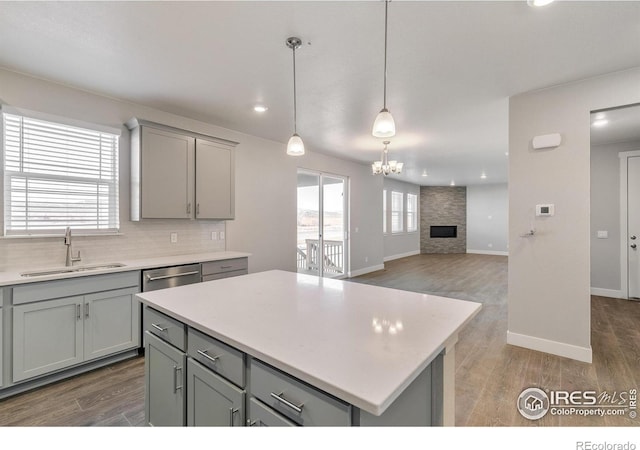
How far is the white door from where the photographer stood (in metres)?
4.75

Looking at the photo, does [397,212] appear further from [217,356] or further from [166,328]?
[217,356]

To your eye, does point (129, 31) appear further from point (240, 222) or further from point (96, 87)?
point (240, 222)

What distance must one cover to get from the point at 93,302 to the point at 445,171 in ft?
26.1

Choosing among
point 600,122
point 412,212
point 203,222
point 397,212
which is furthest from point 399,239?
point 203,222

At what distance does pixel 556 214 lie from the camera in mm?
2918

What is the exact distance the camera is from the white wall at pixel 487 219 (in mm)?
10516

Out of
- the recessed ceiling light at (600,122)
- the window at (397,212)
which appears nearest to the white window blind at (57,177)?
the recessed ceiling light at (600,122)

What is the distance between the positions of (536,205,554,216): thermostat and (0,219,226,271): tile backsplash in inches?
A: 147

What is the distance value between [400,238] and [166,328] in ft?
30.7

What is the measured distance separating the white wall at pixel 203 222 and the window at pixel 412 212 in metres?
4.13

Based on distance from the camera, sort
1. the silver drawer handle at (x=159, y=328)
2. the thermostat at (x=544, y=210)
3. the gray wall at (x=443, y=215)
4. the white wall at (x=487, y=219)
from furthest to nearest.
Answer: the gray wall at (x=443, y=215) < the white wall at (x=487, y=219) < the thermostat at (x=544, y=210) < the silver drawer handle at (x=159, y=328)

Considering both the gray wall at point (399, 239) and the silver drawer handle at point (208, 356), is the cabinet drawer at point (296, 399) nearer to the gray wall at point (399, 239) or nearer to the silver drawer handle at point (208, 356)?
the silver drawer handle at point (208, 356)

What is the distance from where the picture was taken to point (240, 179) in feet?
14.7

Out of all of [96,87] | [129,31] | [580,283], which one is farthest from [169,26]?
[580,283]
